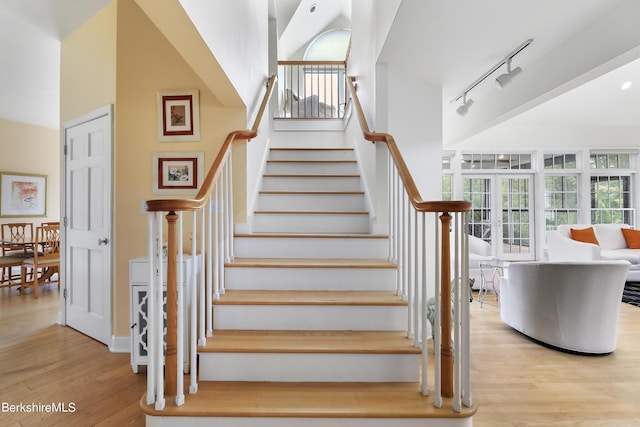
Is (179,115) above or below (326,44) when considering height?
below

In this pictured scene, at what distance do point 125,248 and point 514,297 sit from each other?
3.50m

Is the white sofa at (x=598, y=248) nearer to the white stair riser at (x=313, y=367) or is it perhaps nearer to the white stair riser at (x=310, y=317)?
the white stair riser at (x=310, y=317)

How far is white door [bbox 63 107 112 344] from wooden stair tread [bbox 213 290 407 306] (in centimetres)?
144

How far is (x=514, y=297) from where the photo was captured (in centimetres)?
313

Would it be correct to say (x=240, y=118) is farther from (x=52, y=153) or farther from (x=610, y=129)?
(x=610, y=129)

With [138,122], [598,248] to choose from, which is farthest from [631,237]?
[138,122]

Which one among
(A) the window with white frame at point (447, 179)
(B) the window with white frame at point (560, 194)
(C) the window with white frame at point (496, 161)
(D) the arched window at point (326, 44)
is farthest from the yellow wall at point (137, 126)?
(B) the window with white frame at point (560, 194)

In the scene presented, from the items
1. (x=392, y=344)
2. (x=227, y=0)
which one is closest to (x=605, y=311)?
(x=392, y=344)

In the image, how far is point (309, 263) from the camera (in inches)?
93.2

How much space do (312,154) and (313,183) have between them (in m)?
0.68

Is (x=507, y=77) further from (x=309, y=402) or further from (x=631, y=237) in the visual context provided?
(x=631, y=237)

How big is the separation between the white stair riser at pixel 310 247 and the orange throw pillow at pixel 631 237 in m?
5.50

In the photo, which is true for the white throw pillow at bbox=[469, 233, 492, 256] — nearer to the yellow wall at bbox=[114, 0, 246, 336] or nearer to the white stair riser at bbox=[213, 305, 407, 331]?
the white stair riser at bbox=[213, 305, 407, 331]

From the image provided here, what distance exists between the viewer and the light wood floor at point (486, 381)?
73.8 inches
